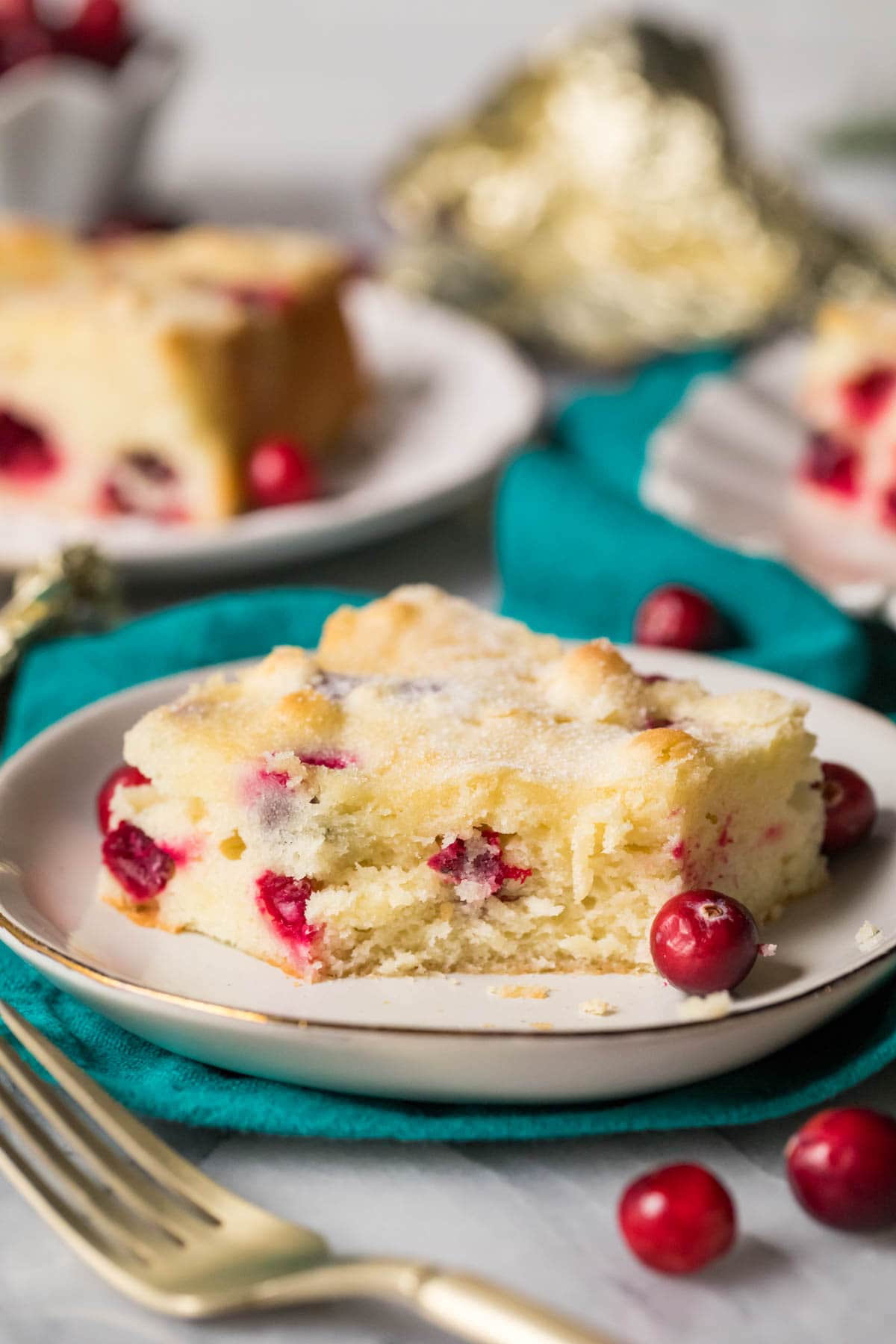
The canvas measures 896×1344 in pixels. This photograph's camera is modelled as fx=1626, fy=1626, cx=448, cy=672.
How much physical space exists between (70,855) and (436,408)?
1.99 meters

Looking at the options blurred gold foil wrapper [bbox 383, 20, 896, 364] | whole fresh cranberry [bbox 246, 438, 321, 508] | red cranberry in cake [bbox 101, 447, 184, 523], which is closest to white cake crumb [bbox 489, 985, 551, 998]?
whole fresh cranberry [bbox 246, 438, 321, 508]

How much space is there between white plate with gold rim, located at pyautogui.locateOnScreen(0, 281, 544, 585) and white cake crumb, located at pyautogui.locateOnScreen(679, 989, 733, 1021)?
1496 millimetres

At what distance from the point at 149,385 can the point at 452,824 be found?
1.79 meters

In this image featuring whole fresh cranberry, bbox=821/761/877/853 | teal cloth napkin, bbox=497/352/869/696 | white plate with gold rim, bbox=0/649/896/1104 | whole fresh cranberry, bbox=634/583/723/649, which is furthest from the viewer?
whole fresh cranberry, bbox=634/583/723/649

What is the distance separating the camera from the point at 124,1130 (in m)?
1.49

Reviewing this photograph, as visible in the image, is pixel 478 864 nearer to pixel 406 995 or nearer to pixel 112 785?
pixel 406 995

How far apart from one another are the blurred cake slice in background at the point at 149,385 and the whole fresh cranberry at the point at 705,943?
1815 mm

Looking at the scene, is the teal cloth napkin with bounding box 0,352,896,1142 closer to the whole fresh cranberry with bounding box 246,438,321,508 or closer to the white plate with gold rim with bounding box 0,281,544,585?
the white plate with gold rim with bounding box 0,281,544,585

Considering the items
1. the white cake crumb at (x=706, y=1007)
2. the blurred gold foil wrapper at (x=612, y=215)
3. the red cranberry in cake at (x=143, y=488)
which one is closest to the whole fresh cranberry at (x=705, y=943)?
the white cake crumb at (x=706, y=1007)

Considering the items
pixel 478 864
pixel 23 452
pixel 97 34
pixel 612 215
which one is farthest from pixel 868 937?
pixel 97 34

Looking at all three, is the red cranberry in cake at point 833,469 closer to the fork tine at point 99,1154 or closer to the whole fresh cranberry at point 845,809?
the whole fresh cranberry at point 845,809

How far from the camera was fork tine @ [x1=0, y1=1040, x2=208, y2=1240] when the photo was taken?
4.58ft

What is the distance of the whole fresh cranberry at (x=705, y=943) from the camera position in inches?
62.8

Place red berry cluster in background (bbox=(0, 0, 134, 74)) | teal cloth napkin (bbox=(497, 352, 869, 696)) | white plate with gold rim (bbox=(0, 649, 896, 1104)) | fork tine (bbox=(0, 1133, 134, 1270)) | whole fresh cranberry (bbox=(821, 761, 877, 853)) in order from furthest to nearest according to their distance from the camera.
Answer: red berry cluster in background (bbox=(0, 0, 134, 74)) → teal cloth napkin (bbox=(497, 352, 869, 696)) → whole fresh cranberry (bbox=(821, 761, 877, 853)) → white plate with gold rim (bbox=(0, 649, 896, 1104)) → fork tine (bbox=(0, 1133, 134, 1270))
